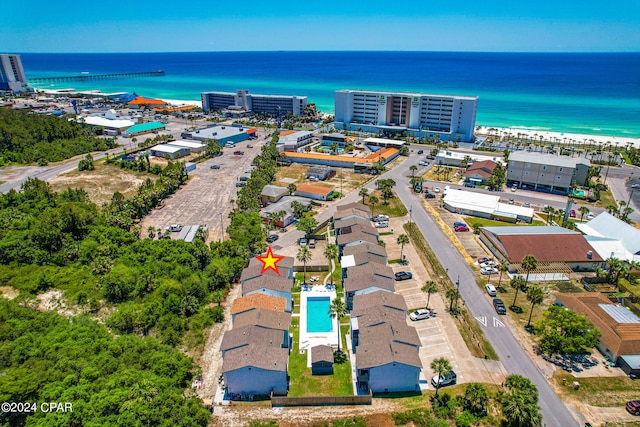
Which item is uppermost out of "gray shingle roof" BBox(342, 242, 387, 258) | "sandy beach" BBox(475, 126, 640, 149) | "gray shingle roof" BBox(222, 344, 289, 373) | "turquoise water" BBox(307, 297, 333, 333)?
"sandy beach" BBox(475, 126, 640, 149)

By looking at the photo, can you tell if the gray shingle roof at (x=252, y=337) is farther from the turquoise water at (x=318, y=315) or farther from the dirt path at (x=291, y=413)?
the turquoise water at (x=318, y=315)

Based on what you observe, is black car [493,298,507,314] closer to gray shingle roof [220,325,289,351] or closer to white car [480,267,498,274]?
white car [480,267,498,274]

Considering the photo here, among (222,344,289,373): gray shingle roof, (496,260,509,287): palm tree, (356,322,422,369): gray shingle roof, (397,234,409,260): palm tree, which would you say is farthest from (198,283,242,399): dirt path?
(496,260,509,287): palm tree

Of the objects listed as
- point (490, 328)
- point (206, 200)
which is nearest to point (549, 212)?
point (490, 328)

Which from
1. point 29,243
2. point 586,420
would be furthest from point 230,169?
point 586,420

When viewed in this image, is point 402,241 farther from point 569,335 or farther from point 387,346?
point 569,335

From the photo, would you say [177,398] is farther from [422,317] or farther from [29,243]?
[29,243]
